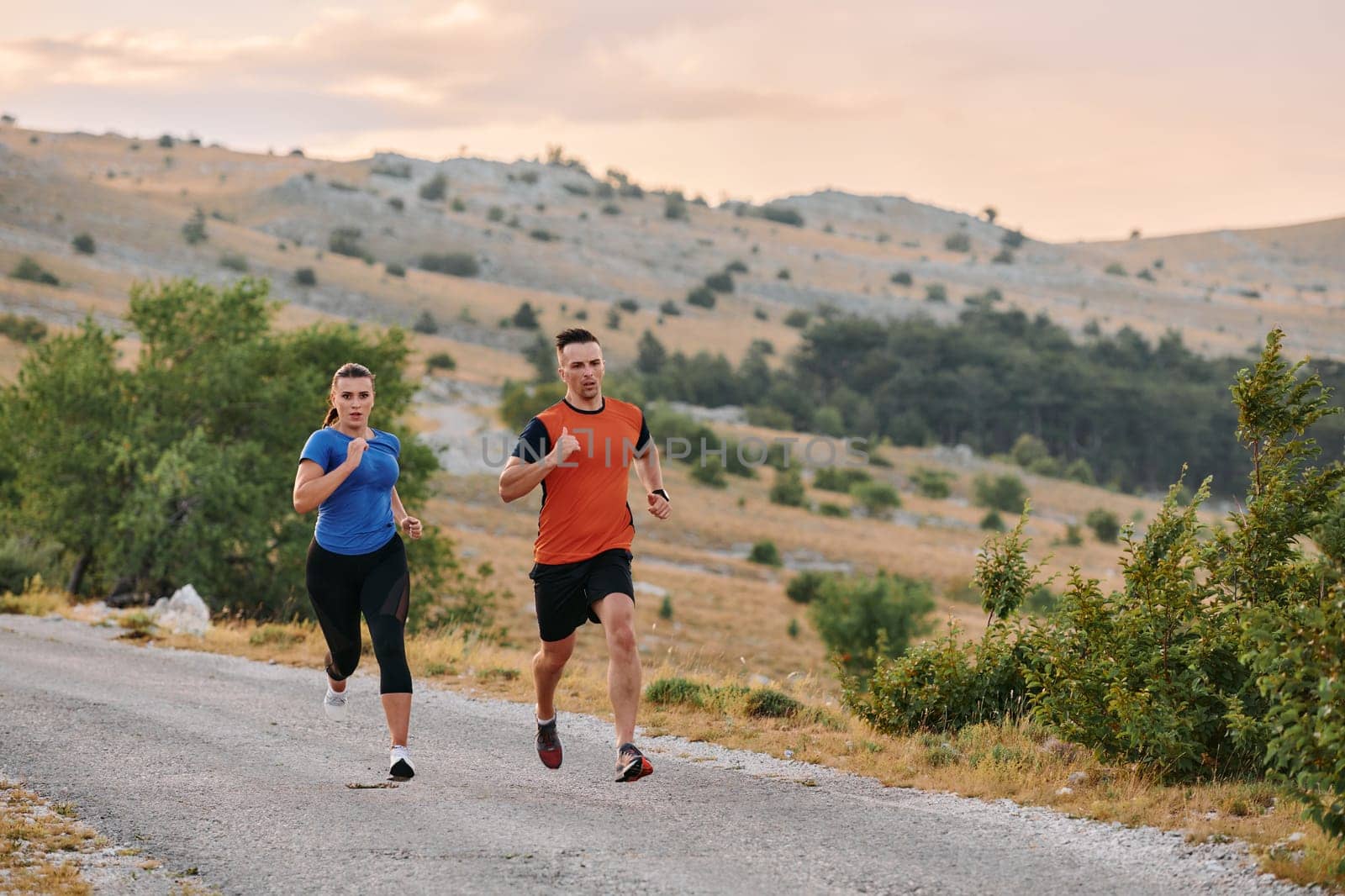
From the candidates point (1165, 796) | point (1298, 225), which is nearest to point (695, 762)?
point (1165, 796)

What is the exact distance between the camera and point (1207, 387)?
80.6 metres

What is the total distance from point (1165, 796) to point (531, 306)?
8263cm

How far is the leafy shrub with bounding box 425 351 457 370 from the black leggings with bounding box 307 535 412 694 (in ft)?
189

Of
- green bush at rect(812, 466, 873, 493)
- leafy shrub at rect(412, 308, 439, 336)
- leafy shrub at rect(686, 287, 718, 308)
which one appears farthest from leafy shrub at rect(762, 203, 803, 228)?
green bush at rect(812, 466, 873, 493)

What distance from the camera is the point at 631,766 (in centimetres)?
650

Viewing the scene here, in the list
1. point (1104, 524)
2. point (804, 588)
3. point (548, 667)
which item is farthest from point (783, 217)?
point (548, 667)

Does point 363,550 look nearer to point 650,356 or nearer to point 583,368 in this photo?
point 583,368

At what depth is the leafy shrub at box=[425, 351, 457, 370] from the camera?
209ft

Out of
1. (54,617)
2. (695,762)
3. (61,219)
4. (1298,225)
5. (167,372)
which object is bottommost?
(54,617)

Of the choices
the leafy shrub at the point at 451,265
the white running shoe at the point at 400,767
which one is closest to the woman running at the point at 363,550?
the white running shoe at the point at 400,767

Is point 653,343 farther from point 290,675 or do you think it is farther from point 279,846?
point 279,846

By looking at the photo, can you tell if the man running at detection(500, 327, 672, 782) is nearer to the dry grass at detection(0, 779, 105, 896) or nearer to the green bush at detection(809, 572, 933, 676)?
the dry grass at detection(0, 779, 105, 896)

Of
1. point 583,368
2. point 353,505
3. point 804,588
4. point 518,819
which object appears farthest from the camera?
point 804,588

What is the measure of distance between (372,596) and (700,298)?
9844 centimetres
